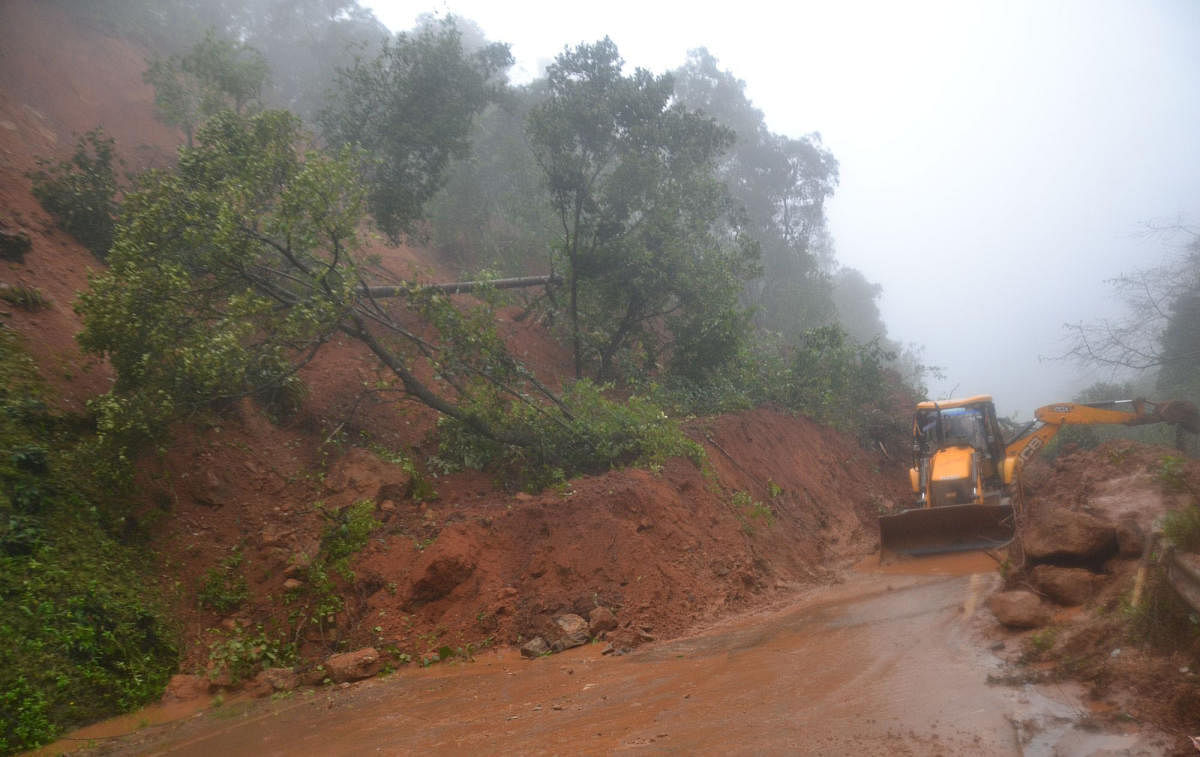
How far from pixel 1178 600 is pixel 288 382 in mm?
11196

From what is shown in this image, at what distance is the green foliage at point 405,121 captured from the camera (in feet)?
52.6

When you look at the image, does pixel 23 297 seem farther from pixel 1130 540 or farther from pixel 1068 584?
pixel 1130 540

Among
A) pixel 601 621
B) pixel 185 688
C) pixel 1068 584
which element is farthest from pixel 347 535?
pixel 1068 584

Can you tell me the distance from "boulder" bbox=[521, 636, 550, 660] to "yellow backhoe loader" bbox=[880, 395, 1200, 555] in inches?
241

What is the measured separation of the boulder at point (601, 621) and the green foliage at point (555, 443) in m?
3.33

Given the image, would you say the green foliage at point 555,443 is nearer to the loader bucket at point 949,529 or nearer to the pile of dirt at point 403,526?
the pile of dirt at point 403,526

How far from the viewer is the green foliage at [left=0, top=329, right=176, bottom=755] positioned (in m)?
5.74

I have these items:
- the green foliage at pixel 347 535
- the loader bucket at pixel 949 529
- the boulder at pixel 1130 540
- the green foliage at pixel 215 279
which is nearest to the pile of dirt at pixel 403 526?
the green foliage at pixel 347 535

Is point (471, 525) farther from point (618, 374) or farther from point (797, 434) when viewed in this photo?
point (797, 434)

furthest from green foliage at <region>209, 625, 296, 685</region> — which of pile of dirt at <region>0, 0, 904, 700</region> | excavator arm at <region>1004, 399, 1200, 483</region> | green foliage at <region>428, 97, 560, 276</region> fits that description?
green foliage at <region>428, 97, 560, 276</region>

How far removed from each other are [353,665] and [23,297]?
787cm

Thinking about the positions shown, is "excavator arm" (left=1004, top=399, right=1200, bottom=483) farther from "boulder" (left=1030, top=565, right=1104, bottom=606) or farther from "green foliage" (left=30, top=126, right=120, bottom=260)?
"green foliage" (left=30, top=126, right=120, bottom=260)

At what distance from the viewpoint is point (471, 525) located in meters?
8.76

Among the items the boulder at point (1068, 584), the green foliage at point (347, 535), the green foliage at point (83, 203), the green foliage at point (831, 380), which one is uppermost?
the green foliage at point (83, 203)
